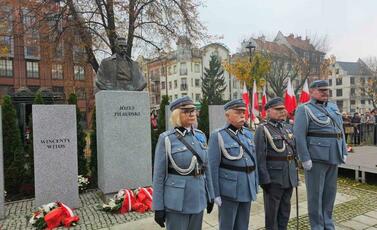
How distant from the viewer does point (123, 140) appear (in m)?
6.98

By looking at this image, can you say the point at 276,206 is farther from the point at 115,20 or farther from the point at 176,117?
the point at 115,20

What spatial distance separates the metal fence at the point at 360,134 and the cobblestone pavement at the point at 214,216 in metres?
9.09

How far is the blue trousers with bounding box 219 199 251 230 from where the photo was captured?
145 inches

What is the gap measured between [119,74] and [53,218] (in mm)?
3454

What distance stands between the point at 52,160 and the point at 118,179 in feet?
4.57

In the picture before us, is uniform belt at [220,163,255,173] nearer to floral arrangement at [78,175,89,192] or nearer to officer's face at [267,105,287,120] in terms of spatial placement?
officer's face at [267,105,287,120]

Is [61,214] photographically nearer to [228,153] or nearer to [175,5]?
[228,153]

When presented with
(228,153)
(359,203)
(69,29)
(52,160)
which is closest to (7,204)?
(52,160)

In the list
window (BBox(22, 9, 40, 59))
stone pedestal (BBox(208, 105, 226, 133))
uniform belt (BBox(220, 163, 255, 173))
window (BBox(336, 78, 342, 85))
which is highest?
window (BBox(336, 78, 342, 85))

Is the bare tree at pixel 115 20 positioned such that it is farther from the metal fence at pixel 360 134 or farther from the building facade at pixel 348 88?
the building facade at pixel 348 88

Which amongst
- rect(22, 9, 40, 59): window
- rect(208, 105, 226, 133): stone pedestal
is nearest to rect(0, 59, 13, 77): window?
rect(22, 9, 40, 59): window

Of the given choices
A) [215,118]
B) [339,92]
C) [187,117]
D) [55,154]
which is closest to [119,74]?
[55,154]

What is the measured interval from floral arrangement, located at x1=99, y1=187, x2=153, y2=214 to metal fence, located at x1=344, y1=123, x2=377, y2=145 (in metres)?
12.1

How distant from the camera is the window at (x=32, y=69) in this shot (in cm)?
4591
